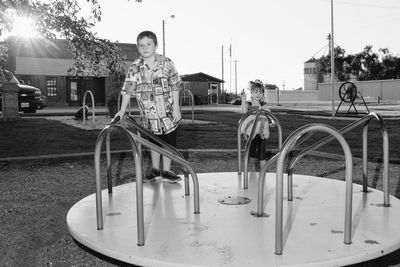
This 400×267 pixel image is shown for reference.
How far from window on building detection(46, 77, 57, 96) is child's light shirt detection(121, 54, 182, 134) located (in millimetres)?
30870

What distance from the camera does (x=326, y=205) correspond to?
354cm

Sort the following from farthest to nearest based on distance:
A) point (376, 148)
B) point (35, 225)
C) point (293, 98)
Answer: point (293, 98)
point (376, 148)
point (35, 225)

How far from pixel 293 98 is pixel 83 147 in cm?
5047

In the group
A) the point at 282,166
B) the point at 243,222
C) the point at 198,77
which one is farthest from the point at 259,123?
the point at 198,77

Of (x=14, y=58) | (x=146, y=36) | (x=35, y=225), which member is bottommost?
(x=35, y=225)

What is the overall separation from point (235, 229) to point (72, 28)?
286 inches

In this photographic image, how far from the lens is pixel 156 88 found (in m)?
4.09

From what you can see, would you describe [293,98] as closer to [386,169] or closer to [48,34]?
[48,34]

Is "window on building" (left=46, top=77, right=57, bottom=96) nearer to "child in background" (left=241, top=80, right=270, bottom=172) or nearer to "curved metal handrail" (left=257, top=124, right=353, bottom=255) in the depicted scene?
"child in background" (left=241, top=80, right=270, bottom=172)

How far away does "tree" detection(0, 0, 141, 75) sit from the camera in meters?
8.97

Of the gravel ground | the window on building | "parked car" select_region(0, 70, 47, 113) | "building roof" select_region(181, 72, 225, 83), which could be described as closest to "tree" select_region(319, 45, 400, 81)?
"building roof" select_region(181, 72, 225, 83)

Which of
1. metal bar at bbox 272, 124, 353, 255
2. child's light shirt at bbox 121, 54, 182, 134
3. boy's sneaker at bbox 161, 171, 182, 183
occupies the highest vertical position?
child's light shirt at bbox 121, 54, 182, 134

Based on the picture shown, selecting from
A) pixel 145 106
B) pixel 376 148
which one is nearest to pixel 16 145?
pixel 145 106

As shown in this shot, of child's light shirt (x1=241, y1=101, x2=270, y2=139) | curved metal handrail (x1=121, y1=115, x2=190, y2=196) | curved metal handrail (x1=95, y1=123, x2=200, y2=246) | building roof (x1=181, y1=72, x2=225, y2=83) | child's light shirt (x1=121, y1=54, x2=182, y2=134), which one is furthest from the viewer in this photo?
building roof (x1=181, y1=72, x2=225, y2=83)
